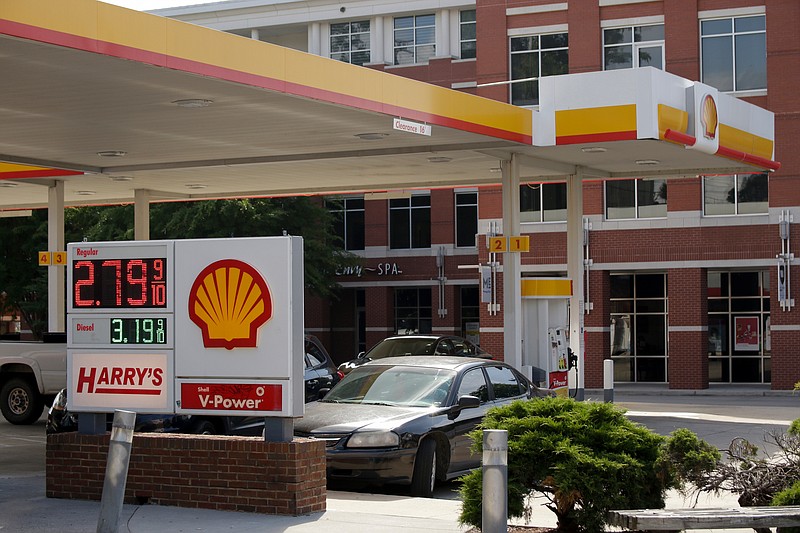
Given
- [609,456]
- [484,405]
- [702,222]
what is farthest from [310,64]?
[702,222]

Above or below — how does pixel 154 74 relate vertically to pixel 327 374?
above

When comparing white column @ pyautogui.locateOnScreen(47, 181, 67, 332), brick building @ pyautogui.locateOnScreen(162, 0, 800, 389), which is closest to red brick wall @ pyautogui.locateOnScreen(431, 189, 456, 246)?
brick building @ pyautogui.locateOnScreen(162, 0, 800, 389)

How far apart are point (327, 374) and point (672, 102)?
789 cm

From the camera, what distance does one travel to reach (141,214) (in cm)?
2902


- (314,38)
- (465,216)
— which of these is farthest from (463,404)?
(314,38)

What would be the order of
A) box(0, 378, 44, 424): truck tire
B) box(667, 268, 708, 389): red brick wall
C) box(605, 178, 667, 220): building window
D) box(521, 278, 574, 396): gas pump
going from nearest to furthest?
box(0, 378, 44, 424): truck tire → box(521, 278, 574, 396): gas pump → box(667, 268, 708, 389): red brick wall → box(605, 178, 667, 220): building window

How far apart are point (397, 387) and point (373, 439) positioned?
1671mm

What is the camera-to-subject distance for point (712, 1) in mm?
36719

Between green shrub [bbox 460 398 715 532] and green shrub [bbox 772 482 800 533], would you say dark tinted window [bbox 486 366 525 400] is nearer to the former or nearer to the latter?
green shrub [bbox 460 398 715 532]

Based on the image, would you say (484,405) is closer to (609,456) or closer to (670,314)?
(609,456)

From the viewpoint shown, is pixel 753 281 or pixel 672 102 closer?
pixel 672 102

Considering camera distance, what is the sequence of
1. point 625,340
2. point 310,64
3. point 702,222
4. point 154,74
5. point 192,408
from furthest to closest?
1. point 625,340
2. point 702,222
3. point 310,64
4. point 154,74
5. point 192,408

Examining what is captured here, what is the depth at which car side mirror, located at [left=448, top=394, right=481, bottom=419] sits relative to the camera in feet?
46.5

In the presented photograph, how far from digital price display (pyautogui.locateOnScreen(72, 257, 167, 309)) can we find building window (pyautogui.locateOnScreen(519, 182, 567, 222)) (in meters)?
27.7
